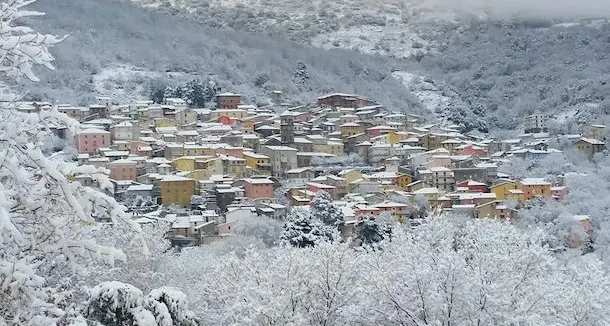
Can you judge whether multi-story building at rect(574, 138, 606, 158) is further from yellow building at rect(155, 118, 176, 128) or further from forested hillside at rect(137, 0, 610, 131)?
yellow building at rect(155, 118, 176, 128)

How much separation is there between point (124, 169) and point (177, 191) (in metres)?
3.82

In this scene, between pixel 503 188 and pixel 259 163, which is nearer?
pixel 503 188

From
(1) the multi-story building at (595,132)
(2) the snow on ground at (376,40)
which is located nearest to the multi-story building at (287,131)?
(1) the multi-story building at (595,132)

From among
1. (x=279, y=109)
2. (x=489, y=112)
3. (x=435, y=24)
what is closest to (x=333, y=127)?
(x=279, y=109)

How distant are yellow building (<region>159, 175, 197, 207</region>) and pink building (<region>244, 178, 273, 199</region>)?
2358 millimetres

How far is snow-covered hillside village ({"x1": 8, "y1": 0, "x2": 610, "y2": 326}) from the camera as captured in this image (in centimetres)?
298

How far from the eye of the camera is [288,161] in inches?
1721

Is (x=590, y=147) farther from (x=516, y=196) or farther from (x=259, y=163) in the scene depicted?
(x=259, y=163)

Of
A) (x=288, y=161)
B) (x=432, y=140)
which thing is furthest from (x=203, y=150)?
(x=432, y=140)

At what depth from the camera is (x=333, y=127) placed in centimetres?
5338

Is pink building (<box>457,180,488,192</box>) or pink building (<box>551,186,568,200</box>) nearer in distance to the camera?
pink building (<box>551,186,568,200</box>)

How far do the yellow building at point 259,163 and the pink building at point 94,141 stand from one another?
24.7 feet

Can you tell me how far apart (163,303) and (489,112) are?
71.4 meters

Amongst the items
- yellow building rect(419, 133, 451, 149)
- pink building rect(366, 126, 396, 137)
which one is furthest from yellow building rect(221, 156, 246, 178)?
yellow building rect(419, 133, 451, 149)
